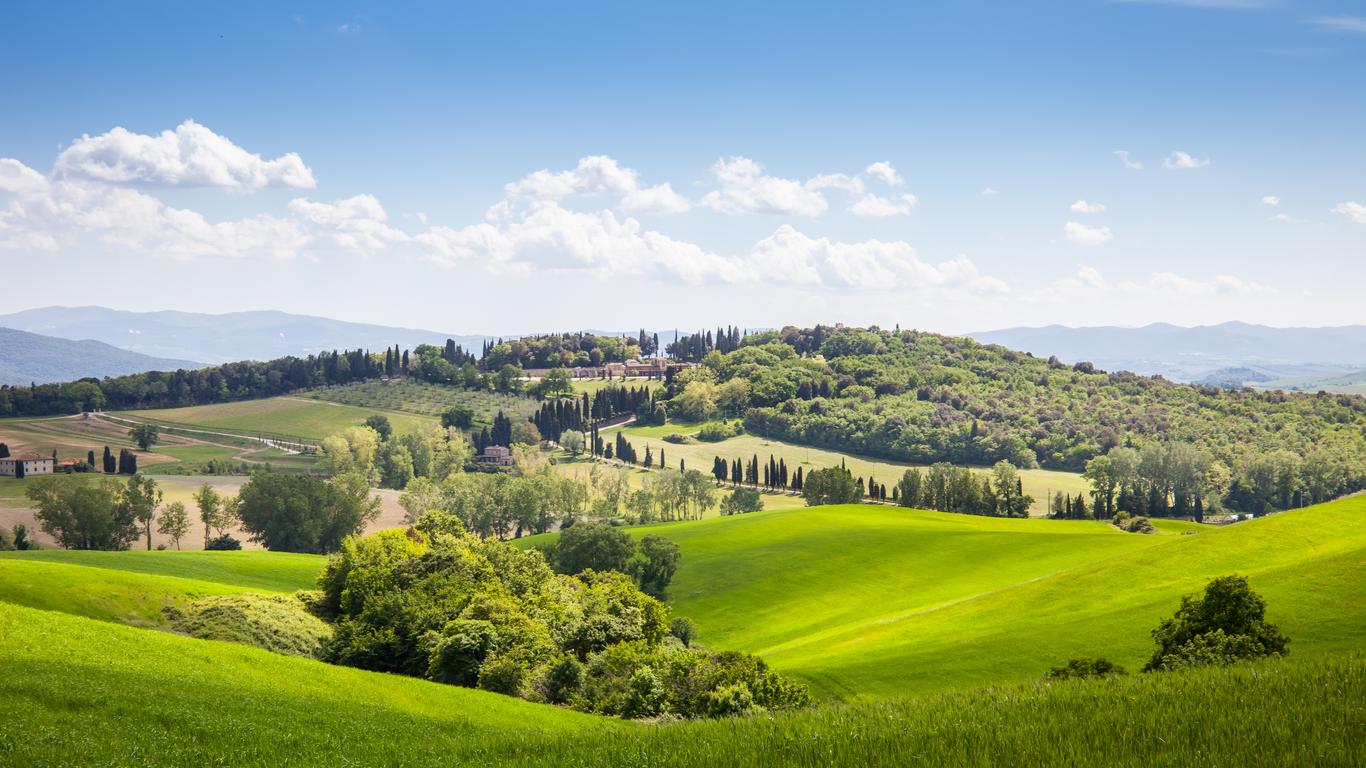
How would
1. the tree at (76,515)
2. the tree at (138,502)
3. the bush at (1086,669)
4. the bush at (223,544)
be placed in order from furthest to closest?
the tree at (138,502), the bush at (223,544), the tree at (76,515), the bush at (1086,669)

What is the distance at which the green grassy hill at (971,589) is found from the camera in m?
44.4

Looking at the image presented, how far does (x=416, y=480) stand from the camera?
588 feet

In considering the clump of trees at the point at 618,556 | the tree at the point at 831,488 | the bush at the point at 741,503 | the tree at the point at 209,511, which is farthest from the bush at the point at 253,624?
the bush at the point at 741,503

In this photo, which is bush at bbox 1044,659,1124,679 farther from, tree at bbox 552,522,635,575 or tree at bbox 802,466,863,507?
tree at bbox 802,466,863,507

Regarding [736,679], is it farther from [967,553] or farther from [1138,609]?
[967,553]

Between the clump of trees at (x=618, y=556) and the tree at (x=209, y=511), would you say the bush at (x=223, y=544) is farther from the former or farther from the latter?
the clump of trees at (x=618, y=556)

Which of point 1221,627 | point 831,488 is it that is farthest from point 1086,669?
point 831,488

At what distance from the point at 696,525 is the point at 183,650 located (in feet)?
289

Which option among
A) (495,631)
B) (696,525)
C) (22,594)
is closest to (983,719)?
(495,631)

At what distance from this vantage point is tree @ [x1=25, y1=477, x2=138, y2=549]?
11738 cm

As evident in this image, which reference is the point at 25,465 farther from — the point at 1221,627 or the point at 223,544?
the point at 1221,627

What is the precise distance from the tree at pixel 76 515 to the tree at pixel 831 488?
10116 centimetres

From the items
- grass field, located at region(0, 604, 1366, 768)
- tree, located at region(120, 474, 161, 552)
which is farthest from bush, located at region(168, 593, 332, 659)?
tree, located at region(120, 474, 161, 552)

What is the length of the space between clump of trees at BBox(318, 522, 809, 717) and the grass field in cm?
1184
